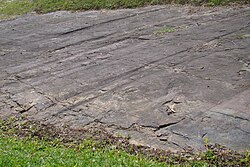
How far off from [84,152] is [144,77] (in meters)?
3.11

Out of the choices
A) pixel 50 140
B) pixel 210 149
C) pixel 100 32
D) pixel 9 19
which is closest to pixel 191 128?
pixel 210 149

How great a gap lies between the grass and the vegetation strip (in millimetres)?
9921

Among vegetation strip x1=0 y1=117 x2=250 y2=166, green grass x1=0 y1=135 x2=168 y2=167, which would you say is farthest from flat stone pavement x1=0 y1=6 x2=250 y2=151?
green grass x1=0 y1=135 x2=168 y2=167

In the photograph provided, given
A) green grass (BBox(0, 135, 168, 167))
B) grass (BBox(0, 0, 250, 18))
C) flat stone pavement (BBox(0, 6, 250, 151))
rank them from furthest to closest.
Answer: grass (BBox(0, 0, 250, 18)), flat stone pavement (BBox(0, 6, 250, 151)), green grass (BBox(0, 135, 168, 167))

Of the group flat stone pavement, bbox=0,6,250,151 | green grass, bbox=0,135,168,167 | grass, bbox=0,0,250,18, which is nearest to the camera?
green grass, bbox=0,135,168,167

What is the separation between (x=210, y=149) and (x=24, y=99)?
431cm

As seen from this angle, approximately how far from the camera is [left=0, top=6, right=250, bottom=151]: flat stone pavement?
619cm

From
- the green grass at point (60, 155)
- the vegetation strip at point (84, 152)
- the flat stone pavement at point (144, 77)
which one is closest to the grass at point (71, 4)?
the flat stone pavement at point (144, 77)

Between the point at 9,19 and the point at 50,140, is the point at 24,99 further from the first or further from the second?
the point at 9,19

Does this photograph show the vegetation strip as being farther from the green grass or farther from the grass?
the grass

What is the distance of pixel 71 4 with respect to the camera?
18297mm

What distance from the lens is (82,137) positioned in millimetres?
6242

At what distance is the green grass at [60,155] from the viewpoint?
4996 millimetres

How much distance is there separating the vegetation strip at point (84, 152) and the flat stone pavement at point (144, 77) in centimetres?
22
